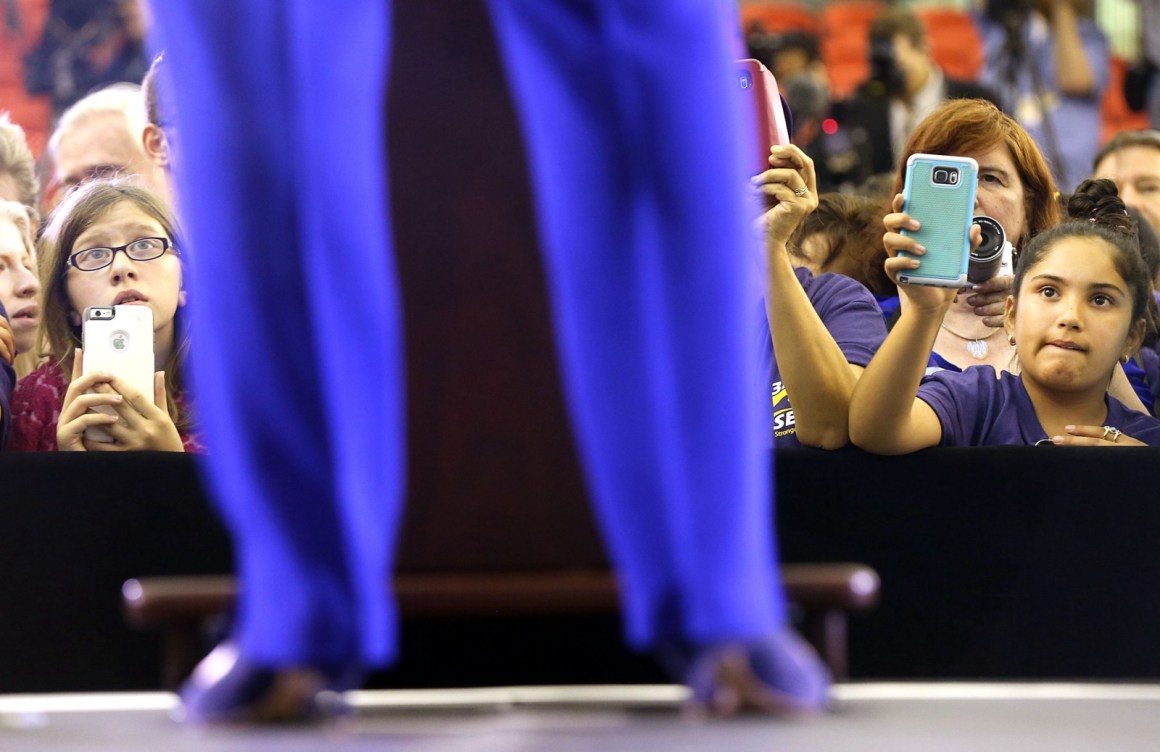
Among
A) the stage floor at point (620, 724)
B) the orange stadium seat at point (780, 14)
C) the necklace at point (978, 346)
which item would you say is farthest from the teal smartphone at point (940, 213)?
the orange stadium seat at point (780, 14)

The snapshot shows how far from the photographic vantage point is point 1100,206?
186cm

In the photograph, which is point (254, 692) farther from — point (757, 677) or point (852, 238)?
point (852, 238)

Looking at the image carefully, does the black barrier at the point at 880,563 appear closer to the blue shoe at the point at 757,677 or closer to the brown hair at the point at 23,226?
the brown hair at the point at 23,226

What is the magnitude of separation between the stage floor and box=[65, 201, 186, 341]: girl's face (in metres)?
0.65

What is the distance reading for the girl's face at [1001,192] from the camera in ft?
Answer: 5.92

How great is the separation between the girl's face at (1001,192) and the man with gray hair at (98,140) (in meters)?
1.21

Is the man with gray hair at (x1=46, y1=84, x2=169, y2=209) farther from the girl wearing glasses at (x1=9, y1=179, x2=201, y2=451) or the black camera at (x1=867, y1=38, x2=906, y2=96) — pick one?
the black camera at (x1=867, y1=38, x2=906, y2=96)

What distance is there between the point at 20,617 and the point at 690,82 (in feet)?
3.34

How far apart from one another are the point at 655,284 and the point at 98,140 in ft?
4.96

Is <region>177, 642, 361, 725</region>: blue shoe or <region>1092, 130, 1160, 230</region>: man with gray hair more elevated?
<region>1092, 130, 1160, 230</region>: man with gray hair

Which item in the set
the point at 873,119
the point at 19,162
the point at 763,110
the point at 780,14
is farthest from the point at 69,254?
the point at 780,14

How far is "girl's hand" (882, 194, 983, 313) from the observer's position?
149 centimetres

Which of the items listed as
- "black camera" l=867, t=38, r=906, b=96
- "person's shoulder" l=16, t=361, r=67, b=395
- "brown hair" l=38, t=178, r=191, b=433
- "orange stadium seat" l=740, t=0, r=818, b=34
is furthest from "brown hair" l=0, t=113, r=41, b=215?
"orange stadium seat" l=740, t=0, r=818, b=34

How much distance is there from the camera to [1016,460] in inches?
61.9
